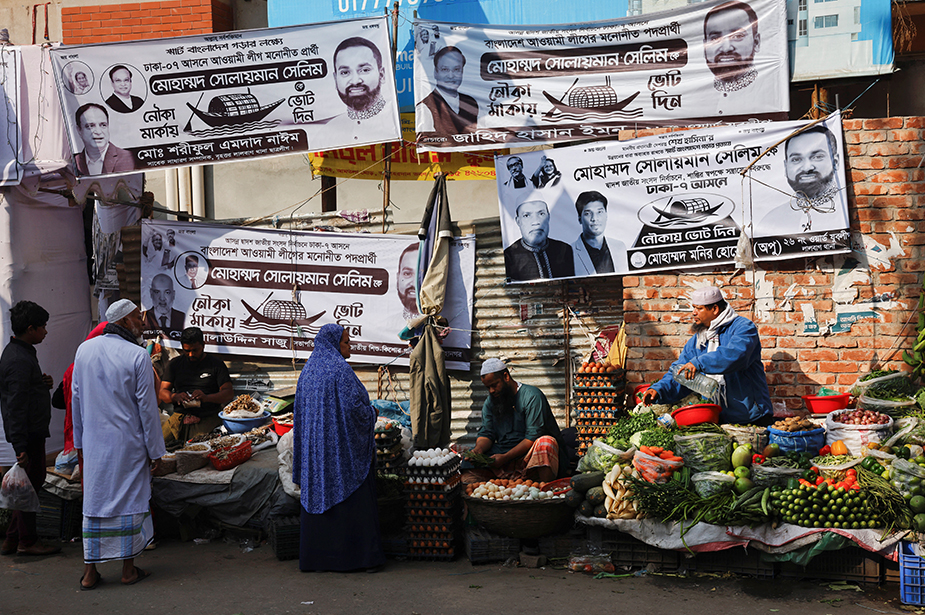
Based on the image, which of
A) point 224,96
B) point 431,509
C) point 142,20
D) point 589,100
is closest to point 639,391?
point 431,509

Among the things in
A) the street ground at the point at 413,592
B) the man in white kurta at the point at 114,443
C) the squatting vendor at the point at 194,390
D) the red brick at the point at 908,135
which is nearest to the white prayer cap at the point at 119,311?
the man in white kurta at the point at 114,443

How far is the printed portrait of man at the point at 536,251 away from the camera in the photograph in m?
7.43

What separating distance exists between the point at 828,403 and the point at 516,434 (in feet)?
8.12

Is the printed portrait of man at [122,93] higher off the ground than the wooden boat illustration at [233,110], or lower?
higher

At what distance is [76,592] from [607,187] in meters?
5.24

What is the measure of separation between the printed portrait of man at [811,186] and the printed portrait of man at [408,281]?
3353 millimetres

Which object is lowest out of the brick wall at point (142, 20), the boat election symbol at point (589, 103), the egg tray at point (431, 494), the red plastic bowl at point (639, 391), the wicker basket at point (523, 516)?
the wicker basket at point (523, 516)

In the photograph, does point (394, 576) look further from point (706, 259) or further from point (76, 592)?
point (706, 259)

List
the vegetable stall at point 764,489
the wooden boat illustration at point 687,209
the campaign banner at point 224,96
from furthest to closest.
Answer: the campaign banner at point 224,96
the wooden boat illustration at point 687,209
the vegetable stall at point 764,489

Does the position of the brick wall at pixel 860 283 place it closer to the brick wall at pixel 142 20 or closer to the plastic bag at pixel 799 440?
the plastic bag at pixel 799 440

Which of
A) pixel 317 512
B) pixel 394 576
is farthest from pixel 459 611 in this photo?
pixel 317 512

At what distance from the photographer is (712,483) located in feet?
17.8

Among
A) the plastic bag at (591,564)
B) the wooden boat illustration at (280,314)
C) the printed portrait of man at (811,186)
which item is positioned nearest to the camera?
the plastic bag at (591,564)

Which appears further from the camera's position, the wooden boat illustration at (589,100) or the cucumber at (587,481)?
the wooden boat illustration at (589,100)
